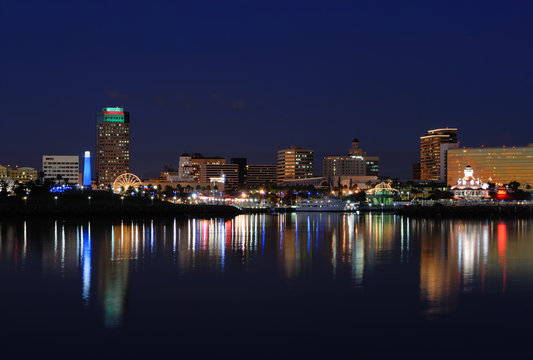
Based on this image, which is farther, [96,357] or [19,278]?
[19,278]

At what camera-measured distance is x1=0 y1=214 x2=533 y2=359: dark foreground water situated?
18781 millimetres

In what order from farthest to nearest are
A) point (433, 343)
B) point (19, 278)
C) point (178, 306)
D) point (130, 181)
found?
point (130, 181), point (19, 278), point (178, 306), point (433, 343)

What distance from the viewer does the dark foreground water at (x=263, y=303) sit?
18.8 meters

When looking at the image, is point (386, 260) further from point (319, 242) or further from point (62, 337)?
point (62, 337)

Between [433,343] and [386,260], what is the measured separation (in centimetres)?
2061

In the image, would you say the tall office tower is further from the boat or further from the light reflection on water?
the light reflection on water

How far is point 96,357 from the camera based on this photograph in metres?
17.6

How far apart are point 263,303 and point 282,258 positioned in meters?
15.9

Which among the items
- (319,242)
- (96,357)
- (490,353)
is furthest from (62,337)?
(319,242)

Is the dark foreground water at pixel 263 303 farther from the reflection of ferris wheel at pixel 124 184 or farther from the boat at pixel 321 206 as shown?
the reflection of ferris wheel at pixel 124 184

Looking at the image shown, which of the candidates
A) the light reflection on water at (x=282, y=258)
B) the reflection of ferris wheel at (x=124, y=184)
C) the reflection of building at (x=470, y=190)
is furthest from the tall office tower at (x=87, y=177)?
the reflection of building at (x=470, y=190)

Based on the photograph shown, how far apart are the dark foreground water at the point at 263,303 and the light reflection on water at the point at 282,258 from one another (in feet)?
0.46

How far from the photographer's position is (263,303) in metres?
25.2

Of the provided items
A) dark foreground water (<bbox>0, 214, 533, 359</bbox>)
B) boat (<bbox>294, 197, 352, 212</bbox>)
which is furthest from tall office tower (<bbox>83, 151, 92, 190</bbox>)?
dark foreground water (<bbox>0, 214, 533, 359</bbox>)
